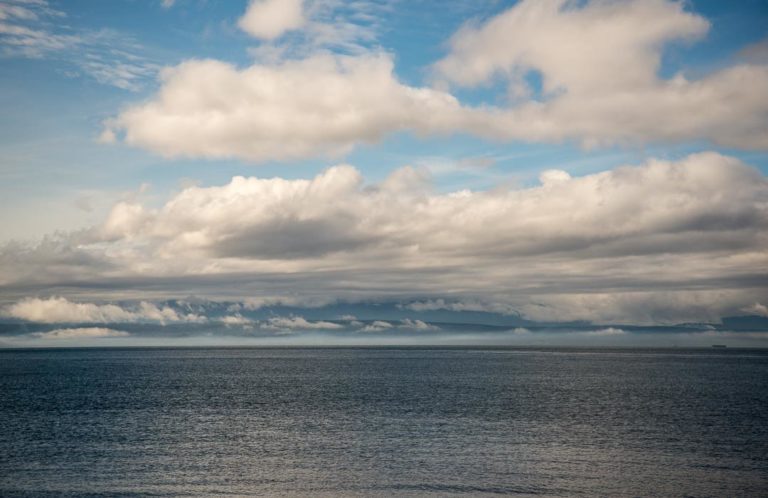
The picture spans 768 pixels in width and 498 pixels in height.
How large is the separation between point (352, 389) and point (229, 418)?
56790mm

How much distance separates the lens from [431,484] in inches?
2295

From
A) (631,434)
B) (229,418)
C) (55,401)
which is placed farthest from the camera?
(55,401)

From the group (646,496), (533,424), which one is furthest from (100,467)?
(533,424)

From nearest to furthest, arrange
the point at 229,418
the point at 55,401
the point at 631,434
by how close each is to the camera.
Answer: the point at 631,434 < the point at 229,418 < the point at 55,401

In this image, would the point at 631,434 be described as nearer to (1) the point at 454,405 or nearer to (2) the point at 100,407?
(1) the point at 454,405

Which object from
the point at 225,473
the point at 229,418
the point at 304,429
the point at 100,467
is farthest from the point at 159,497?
the point at 229,418

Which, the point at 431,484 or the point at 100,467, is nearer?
the point at 431,484

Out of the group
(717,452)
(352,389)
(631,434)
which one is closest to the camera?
(717,452)

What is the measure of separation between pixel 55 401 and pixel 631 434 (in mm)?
109815

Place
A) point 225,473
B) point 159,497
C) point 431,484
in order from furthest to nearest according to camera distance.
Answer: point 225,473 < point 431,484 < point 159,497

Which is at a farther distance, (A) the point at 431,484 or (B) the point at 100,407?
(B) the point at 100,407

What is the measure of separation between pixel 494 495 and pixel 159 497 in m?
28.1

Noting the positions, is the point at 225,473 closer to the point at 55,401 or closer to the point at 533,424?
the point at 533,424

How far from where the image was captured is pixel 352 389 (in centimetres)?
15550
